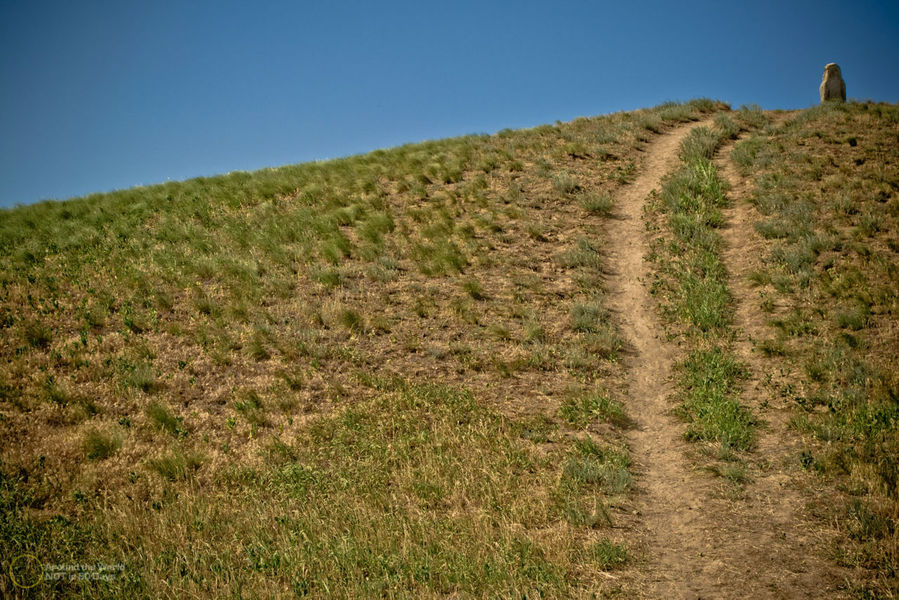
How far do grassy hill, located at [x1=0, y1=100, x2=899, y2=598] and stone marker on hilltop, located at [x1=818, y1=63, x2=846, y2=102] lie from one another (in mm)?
8173

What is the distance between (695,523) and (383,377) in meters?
6.57

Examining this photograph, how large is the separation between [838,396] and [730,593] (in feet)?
17.9

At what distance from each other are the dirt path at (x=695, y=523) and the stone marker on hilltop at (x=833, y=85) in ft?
81.6

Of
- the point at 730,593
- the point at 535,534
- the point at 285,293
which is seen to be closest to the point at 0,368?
the point at 285,293

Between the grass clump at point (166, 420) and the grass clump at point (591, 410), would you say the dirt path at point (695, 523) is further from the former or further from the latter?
the grass clump at point (166, 420)

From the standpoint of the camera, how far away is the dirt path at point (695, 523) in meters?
5.86

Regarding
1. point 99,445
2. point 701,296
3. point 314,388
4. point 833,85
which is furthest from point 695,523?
point 833,85

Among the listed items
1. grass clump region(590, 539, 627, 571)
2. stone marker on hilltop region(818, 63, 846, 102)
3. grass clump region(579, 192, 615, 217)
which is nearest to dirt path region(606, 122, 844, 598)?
grass clump region(590, 539, 627, 571)

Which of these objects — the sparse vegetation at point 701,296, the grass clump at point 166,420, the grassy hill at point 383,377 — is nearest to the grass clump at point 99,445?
the grassy hill at point 383,377

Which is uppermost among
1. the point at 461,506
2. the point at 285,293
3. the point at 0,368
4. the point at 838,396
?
the point at 285,293

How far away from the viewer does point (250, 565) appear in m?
6.12

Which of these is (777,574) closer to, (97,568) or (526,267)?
(97,568)

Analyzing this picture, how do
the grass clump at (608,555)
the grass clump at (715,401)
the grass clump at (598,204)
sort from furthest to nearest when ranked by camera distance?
the grass clump at (598,204), the grass clump at (715,401), the grass clump at (608,555)

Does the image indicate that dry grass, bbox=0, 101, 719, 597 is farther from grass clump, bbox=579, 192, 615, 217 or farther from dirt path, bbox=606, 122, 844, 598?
dirt path, bbox=606, 122, 844, 598
